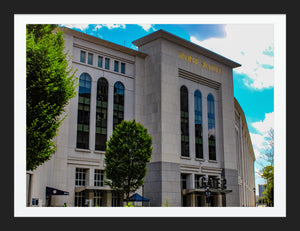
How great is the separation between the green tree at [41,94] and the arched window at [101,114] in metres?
22.8

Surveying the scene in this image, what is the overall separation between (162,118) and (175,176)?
23.6 feet

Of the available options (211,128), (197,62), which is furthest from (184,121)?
(197,62)

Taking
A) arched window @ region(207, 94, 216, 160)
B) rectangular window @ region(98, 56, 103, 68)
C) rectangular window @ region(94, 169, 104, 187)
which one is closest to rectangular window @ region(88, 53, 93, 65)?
rectangular window @ region(98, 56, 103, 68)

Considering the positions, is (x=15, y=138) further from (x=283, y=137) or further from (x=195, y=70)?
(x=195, y=70)

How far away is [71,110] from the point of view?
40.2 meters

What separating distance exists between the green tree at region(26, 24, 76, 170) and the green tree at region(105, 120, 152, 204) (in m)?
14.5

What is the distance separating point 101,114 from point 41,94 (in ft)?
78.9

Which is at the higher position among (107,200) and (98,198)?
(98,198)

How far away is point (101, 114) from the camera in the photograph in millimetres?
42844

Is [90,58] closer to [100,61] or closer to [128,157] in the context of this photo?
[100,61]

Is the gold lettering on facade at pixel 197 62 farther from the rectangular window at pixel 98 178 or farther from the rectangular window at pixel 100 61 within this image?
the rectangular window at pixel 98 178

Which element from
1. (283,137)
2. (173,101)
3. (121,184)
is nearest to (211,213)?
(283,137)

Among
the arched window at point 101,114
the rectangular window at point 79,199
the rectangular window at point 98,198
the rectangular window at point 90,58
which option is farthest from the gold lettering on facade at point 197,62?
the rectangular window at point 79,199

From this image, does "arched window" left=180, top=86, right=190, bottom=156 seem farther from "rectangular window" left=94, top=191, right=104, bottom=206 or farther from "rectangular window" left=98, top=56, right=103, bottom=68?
"rectangular window" left=94, top=191, right=104, bottom=206
